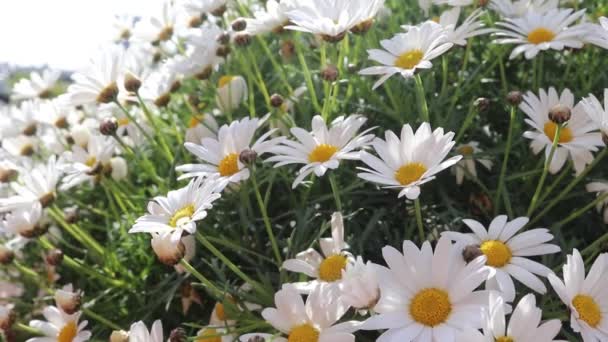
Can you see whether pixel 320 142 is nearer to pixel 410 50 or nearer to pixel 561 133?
pixel 410 50

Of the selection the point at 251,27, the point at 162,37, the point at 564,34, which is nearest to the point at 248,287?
the point at 251,27

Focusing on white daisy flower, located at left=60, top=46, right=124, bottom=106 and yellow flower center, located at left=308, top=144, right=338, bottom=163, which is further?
white daisy flower, located at left=60, top=46, right=124, bottom=106

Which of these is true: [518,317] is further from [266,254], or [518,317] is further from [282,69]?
[282,69]

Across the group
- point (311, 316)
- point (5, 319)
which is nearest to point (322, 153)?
point (311, 316)

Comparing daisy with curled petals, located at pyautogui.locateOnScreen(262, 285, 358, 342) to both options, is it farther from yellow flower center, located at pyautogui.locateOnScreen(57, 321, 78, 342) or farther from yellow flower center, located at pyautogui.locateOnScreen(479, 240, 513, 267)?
yellow flower center, located at pyautogui.locateOnScreen(57, 321, 78, 342)

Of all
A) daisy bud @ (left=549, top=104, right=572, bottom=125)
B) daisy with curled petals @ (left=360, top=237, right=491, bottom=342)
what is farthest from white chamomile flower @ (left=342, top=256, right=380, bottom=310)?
daisy bud @ (left=549, top=104, right=572, bottom=125)

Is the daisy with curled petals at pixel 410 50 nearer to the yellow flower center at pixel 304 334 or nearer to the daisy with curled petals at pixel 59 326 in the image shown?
the yellow flower center at pixel 304 334
